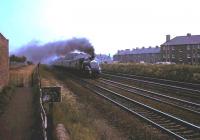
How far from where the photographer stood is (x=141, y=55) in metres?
156

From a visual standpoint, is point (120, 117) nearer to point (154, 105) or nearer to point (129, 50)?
point (154, 105)

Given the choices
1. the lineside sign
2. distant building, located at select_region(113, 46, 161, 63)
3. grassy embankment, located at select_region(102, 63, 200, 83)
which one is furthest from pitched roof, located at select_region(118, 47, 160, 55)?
the lineside sign

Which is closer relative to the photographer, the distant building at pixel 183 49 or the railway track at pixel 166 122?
the railway track at pixel 166 122

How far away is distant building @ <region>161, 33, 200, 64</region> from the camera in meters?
112

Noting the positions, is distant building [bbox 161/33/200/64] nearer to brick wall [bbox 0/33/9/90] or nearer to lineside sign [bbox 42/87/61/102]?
brick wall [bbox 0/33/9/90]

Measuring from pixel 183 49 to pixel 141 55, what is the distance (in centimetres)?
4251

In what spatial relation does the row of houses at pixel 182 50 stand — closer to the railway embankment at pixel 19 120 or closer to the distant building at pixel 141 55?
the distant building at pixel 141 55

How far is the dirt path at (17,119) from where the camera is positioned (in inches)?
523

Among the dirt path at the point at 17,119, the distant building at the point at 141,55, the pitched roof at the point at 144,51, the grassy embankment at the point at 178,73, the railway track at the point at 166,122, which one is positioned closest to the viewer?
the railway track at the point at 166,122

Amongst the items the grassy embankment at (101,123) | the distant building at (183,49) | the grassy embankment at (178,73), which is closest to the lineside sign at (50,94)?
the grassy embankment at (101,123)

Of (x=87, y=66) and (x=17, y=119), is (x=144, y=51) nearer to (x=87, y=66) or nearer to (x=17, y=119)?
(x=87, y=66)

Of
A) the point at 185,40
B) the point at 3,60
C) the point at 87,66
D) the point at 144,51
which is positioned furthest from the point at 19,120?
the point at 144,51

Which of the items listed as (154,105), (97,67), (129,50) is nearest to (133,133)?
(154,105)

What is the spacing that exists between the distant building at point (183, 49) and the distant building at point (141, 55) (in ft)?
57.2
